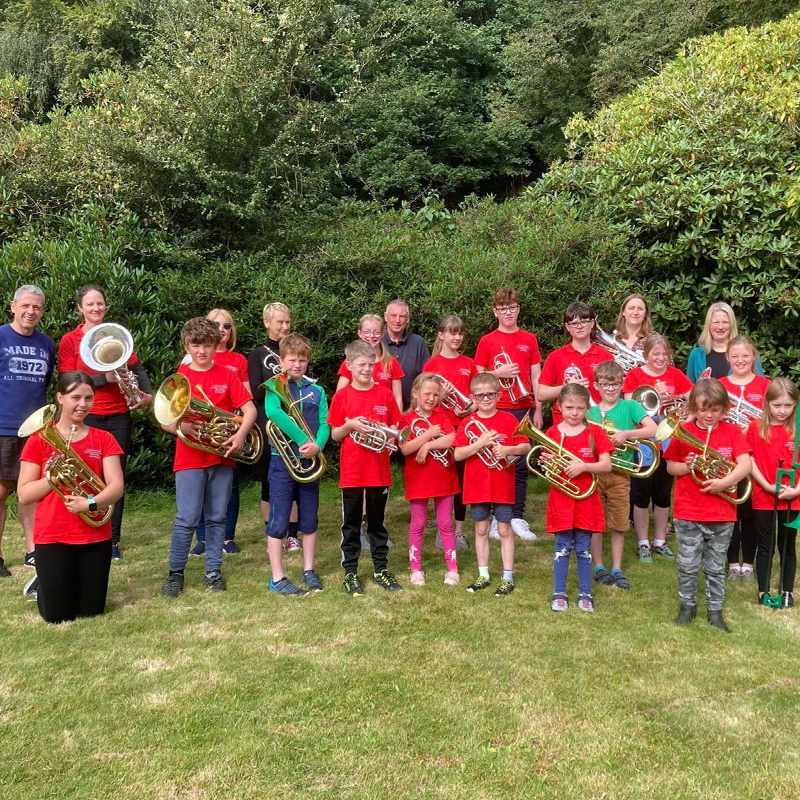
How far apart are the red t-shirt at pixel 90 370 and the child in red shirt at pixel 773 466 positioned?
4338 mm

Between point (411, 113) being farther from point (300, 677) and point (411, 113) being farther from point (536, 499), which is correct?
point (300, 677)

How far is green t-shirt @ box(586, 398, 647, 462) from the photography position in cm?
504

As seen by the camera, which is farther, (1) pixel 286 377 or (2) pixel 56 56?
(2) pixel 56 56

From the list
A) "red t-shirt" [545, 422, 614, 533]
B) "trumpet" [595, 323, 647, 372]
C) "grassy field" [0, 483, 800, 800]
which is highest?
"trumpet" [595, 323, 647, 372]

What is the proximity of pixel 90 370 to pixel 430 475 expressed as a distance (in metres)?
2.56

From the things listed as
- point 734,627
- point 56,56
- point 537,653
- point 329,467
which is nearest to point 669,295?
point 329,467

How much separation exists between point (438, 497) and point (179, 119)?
5.45 meters

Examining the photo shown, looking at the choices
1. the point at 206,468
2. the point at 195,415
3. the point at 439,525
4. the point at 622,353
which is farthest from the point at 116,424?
the point at 622,353

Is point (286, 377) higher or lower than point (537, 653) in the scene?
higher

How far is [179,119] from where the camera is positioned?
7922 mm

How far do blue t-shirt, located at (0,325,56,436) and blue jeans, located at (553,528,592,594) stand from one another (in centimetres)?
377

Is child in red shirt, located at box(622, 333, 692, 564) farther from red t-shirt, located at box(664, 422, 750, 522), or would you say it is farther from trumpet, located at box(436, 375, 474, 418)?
trumpet, located at box(436, 375, 474, 418)

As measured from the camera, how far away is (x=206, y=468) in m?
4.87

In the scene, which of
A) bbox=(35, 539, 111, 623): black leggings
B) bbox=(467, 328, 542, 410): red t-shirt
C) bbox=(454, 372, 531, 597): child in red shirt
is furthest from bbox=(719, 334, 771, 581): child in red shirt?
bbox=(35, 539, 111, 623): black leggings
